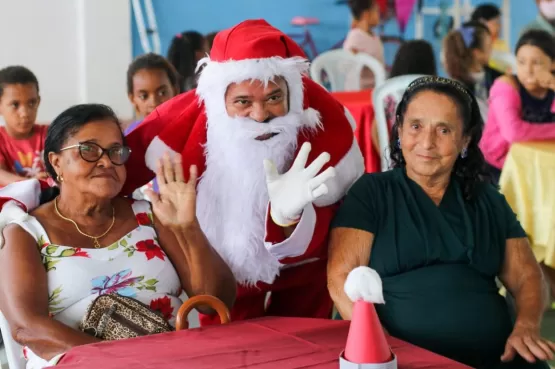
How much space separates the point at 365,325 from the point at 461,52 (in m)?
3.50

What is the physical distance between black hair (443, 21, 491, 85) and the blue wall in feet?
7.57

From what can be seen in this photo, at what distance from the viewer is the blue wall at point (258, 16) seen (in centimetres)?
610

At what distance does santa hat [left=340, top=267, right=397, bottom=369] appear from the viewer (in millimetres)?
1199

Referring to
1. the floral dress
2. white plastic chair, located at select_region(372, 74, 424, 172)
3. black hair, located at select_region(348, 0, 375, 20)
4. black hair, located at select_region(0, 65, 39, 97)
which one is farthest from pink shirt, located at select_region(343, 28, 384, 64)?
the floral dress

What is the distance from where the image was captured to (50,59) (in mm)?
5602

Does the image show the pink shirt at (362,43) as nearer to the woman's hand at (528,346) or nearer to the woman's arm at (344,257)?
the woman's arm at (344,257)

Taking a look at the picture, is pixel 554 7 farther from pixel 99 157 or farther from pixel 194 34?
pixel 99 157

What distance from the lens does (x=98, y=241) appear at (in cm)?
184

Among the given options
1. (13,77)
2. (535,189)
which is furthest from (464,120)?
(13,77)

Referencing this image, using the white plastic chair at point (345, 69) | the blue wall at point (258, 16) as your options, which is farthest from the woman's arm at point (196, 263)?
the blue wall at point (258, 16)

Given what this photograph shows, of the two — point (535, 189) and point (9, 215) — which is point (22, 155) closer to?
point (9, 215)

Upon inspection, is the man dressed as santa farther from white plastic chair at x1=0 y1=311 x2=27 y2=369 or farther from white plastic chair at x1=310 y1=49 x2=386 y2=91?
white plastic chair at x1=310 y1=49 x2=386 y2=91

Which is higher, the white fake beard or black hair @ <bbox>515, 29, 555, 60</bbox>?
black hair @ <bbox>515, 29, 555, 60</bbox>

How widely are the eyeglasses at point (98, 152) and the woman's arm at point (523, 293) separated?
3.10ft
